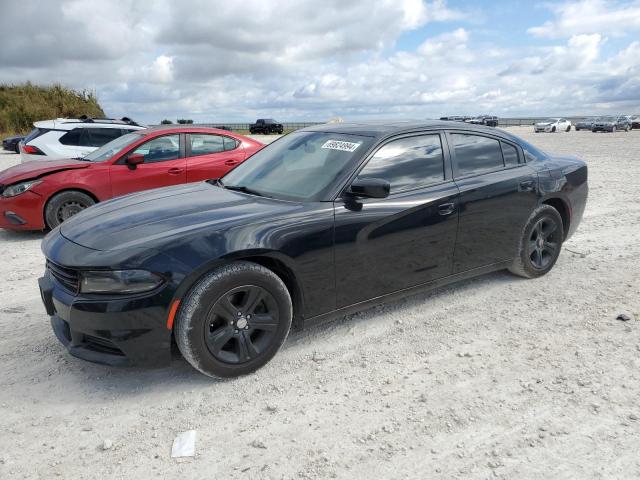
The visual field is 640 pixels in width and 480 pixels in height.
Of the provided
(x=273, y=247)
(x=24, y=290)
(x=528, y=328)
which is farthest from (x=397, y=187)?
(x=24, y=290)

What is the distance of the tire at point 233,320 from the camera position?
2980mm

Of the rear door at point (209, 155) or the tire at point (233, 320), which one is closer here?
the tire at point (233, 320)

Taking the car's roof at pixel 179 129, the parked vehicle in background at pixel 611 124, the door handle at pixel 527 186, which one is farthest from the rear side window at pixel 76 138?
the parked vehicle in background at pixel 611 124

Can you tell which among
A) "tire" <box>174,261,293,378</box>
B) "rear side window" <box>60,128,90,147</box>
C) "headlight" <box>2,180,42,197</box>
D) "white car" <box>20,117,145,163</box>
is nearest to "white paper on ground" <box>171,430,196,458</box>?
"tire" <box>174,261,293,378</box>

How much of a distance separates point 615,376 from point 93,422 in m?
3.12

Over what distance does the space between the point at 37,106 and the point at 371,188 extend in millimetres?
37425

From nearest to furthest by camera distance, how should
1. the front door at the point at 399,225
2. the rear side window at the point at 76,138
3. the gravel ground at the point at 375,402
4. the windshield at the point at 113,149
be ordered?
the gravel ground at the point at 375,402 < the front door at the point at 399,225 < the windshield at the point at 113,149 < the rear side window at the point at 76,138

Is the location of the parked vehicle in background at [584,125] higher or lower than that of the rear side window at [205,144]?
lower

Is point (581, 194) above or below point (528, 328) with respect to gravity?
above

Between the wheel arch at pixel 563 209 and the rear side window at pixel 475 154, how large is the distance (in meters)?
0.74

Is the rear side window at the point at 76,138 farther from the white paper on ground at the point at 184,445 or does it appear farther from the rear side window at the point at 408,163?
the white paper on ground at the point at 184,445

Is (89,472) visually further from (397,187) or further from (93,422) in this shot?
(397,187)

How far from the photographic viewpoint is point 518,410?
2.88m

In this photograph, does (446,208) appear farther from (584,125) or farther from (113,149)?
(584,125)
